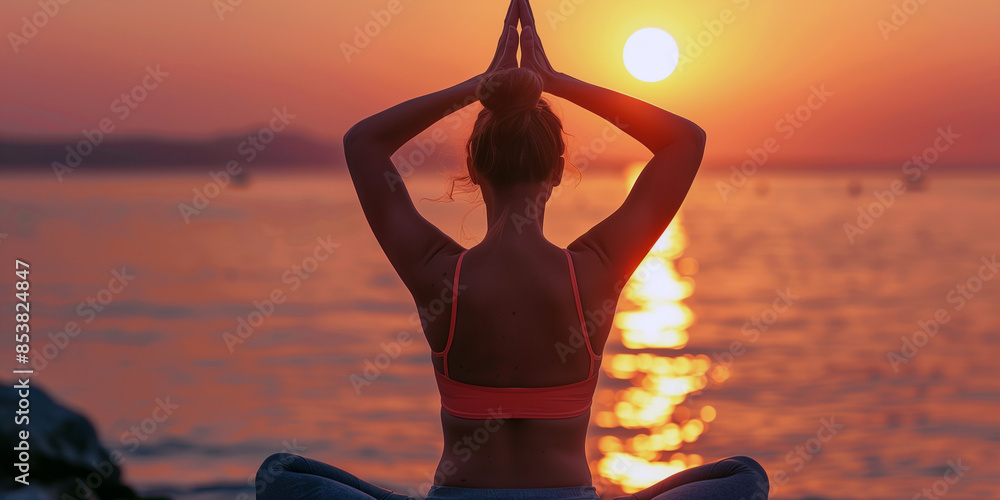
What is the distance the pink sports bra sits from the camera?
8.41 feet

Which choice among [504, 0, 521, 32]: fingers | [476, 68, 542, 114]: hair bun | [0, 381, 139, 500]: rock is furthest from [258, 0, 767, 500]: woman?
[0, 381, 139, 500]: rock

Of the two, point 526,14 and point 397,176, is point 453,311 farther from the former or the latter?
point 526,14

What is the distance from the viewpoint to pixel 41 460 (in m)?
6.64

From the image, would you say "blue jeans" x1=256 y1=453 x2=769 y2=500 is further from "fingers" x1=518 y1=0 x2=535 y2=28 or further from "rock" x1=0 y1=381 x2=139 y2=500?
"rock" x1=0 y1=381 x2=139 y2=500

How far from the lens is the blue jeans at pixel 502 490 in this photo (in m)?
2.55

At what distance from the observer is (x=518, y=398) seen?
8.41 feet

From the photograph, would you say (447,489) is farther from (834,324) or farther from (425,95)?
(834,324)

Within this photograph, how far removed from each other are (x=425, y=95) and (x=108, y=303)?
1770 centimetres

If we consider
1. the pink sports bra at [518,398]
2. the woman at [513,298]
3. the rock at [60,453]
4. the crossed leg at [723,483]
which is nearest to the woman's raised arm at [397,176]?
the woman at [513,298]

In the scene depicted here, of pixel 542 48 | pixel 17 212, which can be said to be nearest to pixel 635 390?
pixel 542 48

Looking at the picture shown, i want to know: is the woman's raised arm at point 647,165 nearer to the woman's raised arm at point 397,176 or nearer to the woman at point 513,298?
the woman at point 513,298

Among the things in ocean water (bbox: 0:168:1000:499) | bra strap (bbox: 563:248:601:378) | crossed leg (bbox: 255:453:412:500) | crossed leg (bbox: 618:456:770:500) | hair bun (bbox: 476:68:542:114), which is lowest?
ocean water (bbox: 0:168:1000:499)

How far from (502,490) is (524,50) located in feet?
5.08

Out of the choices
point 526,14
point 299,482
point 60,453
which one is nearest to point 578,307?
point 299,482
